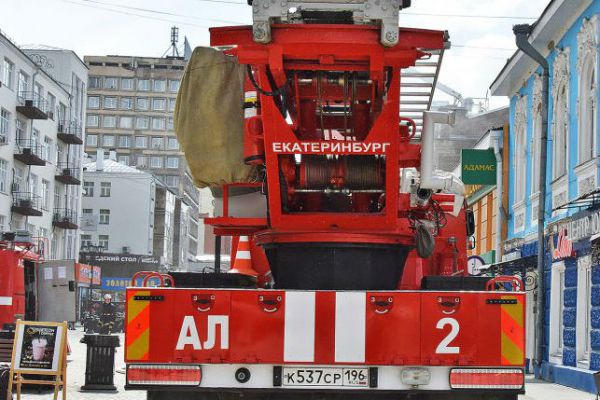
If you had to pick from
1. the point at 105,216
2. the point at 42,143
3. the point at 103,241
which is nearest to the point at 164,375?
the point at 42,143

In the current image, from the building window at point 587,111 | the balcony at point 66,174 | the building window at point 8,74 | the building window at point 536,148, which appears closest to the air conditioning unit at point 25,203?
the building window at point 8,74

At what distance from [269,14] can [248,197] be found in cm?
173

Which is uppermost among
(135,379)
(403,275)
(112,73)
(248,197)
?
(112,73)

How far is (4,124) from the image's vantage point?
54.1 meters

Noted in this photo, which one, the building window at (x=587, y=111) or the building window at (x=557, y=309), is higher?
the building window at (x=587, y=111)

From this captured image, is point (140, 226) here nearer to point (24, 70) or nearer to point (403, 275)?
point (24, 70)

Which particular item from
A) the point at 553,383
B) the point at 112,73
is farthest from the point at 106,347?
the point at 112,73

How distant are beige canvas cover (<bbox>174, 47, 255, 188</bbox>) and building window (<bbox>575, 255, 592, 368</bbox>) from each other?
47.9 ft

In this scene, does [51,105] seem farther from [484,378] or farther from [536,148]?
[484,378]

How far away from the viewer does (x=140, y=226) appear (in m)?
98.1

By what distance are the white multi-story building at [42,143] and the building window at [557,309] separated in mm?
28220

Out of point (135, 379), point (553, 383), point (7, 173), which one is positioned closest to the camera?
point (135, 379)

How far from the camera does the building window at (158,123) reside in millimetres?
126188

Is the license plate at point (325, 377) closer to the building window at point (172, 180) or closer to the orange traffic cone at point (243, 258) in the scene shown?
the orange traffic cone at point (243, 258)
